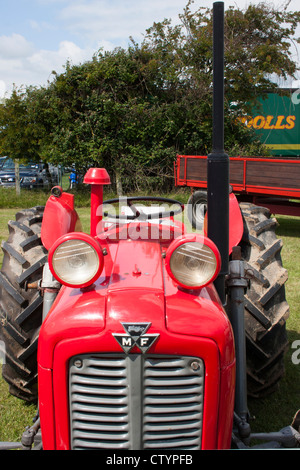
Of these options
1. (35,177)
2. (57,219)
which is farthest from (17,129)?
(57,219)

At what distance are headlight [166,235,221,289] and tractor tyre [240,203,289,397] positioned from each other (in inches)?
33.1

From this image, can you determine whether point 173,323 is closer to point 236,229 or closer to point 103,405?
point 103,405

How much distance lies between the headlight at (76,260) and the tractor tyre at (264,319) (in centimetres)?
113

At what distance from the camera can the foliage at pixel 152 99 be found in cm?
1474

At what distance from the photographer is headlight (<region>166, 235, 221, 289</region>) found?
191cm

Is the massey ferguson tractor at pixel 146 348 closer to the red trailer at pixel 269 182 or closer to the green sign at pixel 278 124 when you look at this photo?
the red trailer at pixel 269 182

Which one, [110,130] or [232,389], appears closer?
[232,389]

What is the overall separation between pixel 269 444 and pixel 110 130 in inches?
544

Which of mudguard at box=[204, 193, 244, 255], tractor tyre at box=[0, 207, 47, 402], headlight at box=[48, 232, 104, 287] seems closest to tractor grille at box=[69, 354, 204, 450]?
headlight at box=[48, 232, 104, 287]

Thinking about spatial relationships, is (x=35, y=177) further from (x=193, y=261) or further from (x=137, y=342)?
(x=137, y=342)

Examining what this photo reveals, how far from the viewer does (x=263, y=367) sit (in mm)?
2875

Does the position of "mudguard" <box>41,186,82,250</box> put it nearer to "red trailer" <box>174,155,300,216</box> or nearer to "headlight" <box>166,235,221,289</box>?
"headlight" <box>166,235,221,289</box>

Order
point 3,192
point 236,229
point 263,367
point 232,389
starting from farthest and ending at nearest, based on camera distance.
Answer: point 3,192, point 236,229, point 263,367, point 232,389
